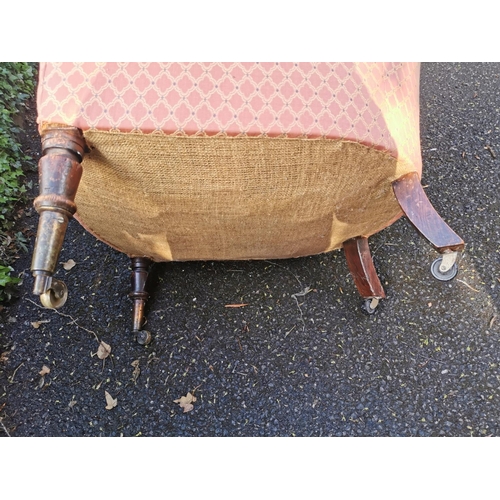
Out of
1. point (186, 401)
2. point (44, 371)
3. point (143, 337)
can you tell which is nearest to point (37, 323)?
point (44, 371)

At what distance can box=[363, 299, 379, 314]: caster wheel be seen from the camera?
164 cm

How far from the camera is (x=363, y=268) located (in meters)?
1.53

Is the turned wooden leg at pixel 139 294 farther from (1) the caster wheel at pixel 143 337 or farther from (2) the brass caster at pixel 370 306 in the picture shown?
(2) the brass caster at pixel 370 306

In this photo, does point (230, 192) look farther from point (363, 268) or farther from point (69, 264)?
point (69, 264)

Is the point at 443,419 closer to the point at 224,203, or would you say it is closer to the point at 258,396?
the point at 258,396

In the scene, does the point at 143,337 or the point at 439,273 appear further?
the point at 143,337

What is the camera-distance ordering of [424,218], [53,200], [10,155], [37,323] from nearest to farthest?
[53,200] < [424,218] < [37,323] < [10,155]

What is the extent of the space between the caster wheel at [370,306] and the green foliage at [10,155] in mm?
1311

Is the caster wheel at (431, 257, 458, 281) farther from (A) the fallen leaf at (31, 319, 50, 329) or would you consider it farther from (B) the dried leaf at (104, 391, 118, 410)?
(A) the fallen leaf at (31, 319, 50, 329)

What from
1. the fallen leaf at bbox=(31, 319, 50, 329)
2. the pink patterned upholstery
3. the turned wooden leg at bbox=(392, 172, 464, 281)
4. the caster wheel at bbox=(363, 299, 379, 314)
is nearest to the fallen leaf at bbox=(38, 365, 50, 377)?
the fallen leaf at bbox=(31, 319, 50, 329)

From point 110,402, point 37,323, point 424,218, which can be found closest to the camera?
point 424,218

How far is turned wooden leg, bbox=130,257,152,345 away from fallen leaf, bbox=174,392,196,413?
0.78ft

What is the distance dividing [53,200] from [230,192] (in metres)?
0.41

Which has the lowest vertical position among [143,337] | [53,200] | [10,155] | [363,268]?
[143,337]
